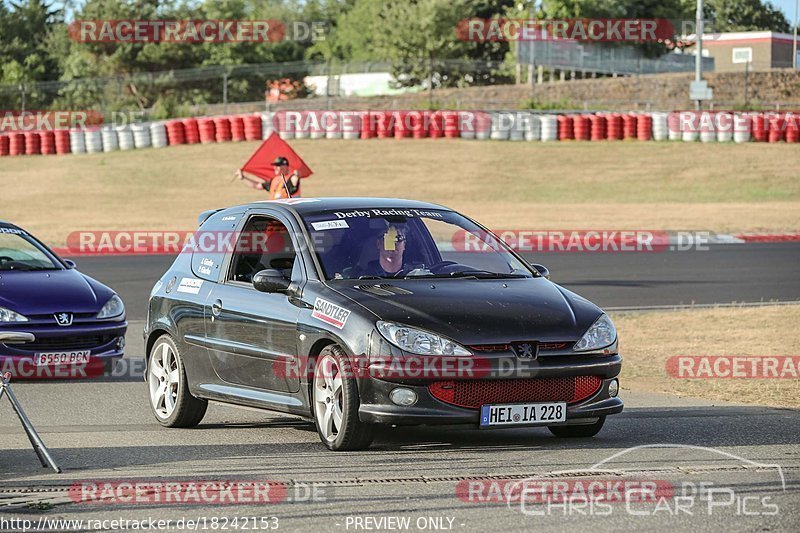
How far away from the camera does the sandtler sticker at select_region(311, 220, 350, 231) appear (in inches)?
349

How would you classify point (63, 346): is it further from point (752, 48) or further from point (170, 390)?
point (752, 48)

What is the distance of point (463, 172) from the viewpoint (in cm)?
4634

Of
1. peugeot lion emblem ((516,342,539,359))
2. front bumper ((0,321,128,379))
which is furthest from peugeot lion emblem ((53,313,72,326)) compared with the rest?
peugeot lion emblem ((516,342,539,359))

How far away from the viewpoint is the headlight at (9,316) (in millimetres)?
11867

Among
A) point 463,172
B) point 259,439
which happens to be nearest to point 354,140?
point 463,172

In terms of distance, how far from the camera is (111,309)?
1252 centimetres

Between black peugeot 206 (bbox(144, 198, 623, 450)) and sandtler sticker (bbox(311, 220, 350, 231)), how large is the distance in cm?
1

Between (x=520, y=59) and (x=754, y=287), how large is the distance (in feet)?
167

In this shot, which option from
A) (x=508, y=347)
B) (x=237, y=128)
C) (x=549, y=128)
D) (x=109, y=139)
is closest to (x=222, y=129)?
(x=237, y=128)

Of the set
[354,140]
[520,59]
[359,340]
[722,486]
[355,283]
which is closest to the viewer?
[722,486]

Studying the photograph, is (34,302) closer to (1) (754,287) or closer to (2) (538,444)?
(2) (538,444)

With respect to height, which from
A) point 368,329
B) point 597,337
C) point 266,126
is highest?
point 368,329

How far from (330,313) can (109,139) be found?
43673 mm

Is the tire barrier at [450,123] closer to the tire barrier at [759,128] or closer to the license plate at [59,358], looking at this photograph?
the tire barrier at [759,128]
